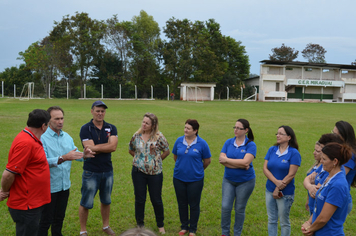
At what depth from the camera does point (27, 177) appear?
3160 mm

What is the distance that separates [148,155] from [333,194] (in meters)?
2.71

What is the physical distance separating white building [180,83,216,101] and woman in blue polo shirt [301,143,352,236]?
156ft

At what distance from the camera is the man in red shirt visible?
303cm

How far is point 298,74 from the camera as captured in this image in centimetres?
6212

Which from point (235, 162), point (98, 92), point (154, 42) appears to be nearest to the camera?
point (235, 162)

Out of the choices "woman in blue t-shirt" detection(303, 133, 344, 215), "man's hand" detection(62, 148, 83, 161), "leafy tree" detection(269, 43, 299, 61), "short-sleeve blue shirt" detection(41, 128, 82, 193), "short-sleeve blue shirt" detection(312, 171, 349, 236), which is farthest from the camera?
"leafy tree" detection(269, 43, 299, 61)

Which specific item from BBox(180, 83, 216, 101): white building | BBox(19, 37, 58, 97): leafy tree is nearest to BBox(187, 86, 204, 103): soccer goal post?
BBox(180, 83, 216, 101): white building

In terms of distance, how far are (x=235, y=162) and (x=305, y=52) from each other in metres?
88.4

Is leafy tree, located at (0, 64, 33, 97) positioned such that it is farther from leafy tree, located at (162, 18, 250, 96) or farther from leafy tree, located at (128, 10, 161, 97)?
leafy tree, located at (162, 18, 250, 96)

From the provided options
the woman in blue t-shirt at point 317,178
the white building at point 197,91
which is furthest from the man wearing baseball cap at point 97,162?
the white building at point 197,91

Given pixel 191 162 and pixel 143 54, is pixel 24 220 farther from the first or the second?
pixel 143 54

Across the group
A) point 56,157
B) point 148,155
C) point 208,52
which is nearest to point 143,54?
point 208,52

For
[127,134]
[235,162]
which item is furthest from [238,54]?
[235,162]

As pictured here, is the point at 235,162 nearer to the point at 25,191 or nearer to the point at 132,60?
the point at 25,191
